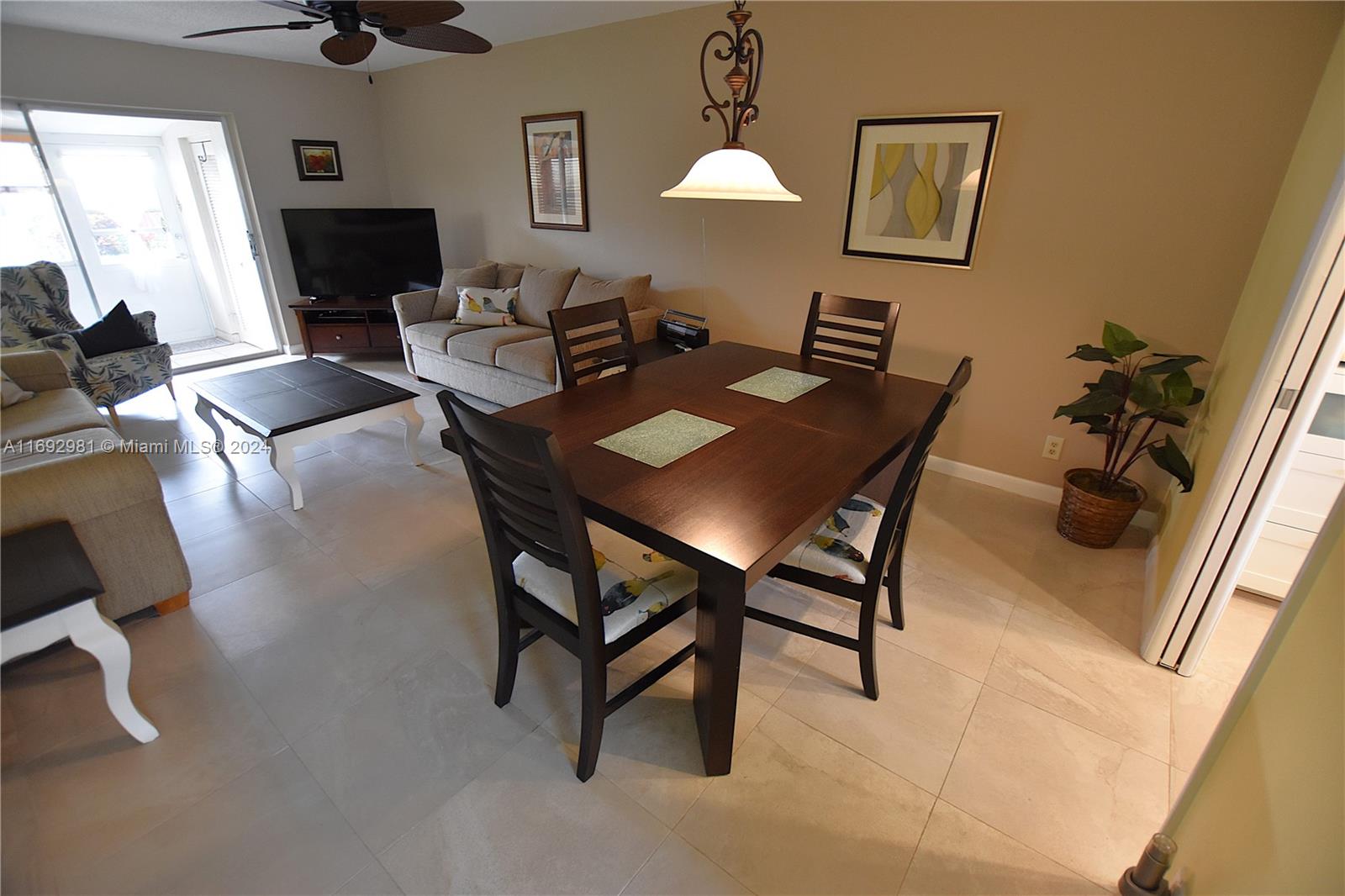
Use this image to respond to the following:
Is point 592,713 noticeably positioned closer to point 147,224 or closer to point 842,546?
point 842,546

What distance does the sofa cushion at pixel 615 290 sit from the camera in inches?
155

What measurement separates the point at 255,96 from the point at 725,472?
18.8 feet

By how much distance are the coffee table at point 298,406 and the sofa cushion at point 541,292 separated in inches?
54.4

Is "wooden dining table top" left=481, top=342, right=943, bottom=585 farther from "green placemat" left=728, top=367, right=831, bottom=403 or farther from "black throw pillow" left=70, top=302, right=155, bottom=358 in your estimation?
"black throw pillow" left=70, top=302, right=155, bottom=358

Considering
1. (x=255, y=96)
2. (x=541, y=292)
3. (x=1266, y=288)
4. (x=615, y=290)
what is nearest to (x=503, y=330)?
(x=541, y=292)

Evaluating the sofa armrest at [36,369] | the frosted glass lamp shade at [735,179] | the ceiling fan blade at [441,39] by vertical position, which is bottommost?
the sofa armrest at [36,369]

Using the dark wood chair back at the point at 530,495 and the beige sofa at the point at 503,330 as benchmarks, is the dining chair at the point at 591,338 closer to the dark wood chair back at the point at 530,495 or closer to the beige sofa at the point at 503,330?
the dark wood chair back at the point at 530,495

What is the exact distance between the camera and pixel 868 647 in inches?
69.4

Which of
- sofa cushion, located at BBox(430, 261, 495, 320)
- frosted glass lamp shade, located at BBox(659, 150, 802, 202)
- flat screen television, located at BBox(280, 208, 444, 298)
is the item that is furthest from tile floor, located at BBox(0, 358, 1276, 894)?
flat screen television, located at BBox(280, 208, 444, 298)

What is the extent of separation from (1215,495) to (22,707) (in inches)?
147

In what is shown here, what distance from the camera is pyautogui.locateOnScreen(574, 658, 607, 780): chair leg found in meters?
1.45

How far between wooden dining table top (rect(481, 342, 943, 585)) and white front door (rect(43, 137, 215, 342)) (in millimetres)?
5498

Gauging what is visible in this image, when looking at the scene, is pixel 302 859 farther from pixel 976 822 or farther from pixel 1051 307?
pixel 1051 307

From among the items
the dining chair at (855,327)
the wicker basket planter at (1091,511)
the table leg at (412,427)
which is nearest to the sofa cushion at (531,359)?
the table leg at (412,427)
